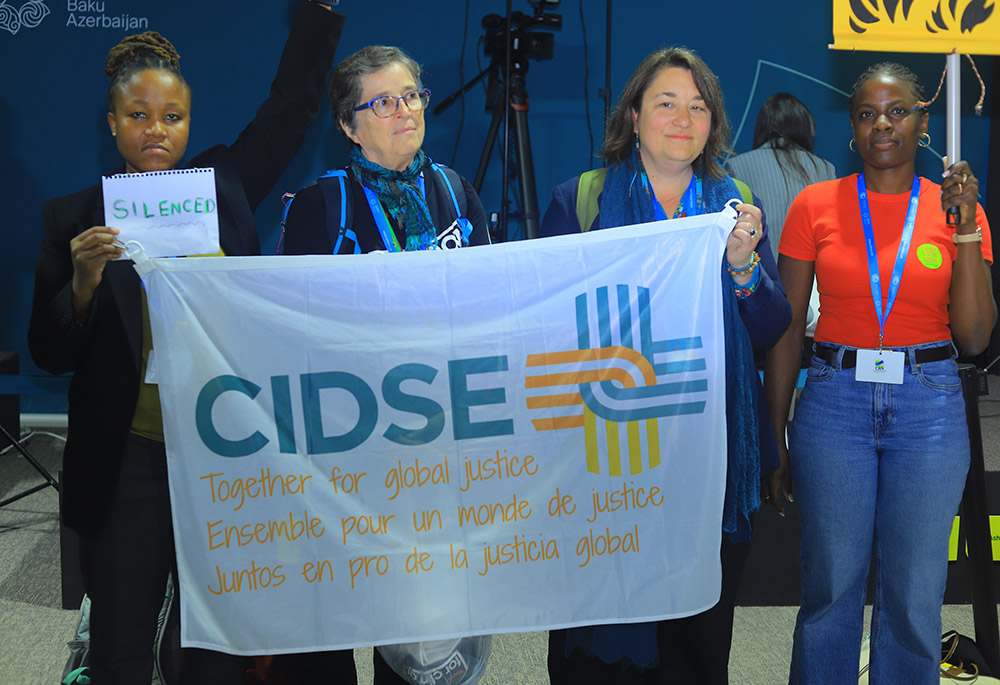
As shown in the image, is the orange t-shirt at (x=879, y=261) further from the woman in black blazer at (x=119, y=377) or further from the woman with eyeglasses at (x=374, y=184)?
the woman in black blazer at (x=119, y=377)

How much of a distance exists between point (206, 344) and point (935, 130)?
17.3 feet

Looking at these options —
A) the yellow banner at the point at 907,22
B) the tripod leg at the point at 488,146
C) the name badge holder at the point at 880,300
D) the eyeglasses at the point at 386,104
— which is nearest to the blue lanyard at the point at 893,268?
the name badge holder at the point at 880,300

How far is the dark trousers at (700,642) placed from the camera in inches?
67.4

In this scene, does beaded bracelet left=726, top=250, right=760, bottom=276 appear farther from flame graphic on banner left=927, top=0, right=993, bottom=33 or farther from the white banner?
flame graphic on banner left=927, top=0, right=993, bottom=33

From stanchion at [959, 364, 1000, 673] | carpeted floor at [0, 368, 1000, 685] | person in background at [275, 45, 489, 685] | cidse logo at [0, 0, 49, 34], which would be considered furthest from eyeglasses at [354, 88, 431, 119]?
cidse logo at [0, 0, 49, 34]

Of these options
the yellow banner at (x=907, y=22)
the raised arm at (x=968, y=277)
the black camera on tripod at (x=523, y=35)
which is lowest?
the raised arm at (x=968, y=277)

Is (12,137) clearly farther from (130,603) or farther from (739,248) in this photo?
(739,248)

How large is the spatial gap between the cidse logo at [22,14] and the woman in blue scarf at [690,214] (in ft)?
13.5

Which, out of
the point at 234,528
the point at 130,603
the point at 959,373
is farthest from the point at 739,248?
the point at 130,603

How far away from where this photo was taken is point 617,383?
1638 mm

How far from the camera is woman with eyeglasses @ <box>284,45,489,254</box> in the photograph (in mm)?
1728

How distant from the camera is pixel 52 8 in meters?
4.77

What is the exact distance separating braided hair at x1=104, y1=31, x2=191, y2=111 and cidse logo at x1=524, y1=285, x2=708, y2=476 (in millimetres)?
826

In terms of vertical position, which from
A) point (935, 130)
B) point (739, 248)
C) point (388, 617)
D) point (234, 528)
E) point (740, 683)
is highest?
point (935, 130)
